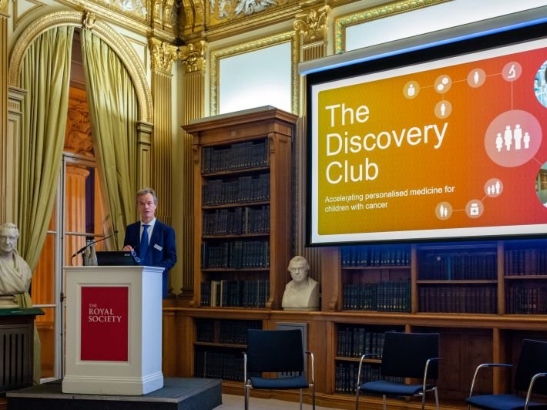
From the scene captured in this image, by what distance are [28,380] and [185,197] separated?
291cm

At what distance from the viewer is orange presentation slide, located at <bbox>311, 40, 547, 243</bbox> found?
5.55 m

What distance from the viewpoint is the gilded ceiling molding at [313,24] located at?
7109 mm

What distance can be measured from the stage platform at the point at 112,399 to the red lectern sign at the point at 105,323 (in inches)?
12.1

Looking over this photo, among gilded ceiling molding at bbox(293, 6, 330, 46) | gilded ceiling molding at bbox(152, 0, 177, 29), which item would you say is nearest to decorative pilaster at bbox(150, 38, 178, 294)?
gilded ceiling molding at bbox(152, 0, 177, 29)

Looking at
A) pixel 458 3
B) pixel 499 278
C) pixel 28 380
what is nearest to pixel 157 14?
pixel 458 3

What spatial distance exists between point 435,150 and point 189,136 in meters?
3.25

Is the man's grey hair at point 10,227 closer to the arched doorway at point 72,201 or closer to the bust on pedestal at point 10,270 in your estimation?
the bust on pedestal at point 10,270

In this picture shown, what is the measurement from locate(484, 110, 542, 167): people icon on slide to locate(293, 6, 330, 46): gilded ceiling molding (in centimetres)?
222

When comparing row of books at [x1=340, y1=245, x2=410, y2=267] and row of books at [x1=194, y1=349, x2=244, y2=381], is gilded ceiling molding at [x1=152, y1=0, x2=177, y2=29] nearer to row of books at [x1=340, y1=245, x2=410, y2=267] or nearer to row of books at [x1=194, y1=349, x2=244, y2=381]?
row of books at [x1=340, y1=245, x2=410, y2=267]

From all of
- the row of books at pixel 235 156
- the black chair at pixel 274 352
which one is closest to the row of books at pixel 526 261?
the black chair at pixel 274 352

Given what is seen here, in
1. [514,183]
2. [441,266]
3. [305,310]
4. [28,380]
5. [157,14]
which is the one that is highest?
[157,14]

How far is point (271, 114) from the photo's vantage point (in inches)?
275

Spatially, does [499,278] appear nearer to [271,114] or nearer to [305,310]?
[305,310]

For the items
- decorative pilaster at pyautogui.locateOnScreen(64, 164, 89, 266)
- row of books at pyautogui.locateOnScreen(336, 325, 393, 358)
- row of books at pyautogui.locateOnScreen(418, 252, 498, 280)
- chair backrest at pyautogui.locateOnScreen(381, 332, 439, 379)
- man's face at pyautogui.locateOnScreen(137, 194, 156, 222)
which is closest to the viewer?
chair backrest at pyautogui.locateOnScreen(381, 332, 439, 379)
